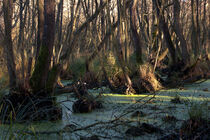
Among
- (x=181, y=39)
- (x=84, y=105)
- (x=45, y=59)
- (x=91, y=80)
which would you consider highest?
(x=181, y=39)

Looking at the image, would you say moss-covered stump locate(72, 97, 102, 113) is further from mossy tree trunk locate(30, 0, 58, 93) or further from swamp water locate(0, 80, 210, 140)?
mossy tree trunk locate(30, 0, 58, 93)

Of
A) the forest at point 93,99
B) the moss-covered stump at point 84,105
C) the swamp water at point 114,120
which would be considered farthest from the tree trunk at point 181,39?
the moss-covered stump at point 84,105

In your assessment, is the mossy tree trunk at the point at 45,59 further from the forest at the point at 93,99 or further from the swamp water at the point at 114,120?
the swamp water at the point at 114,120

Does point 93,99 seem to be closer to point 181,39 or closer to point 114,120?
point 114,120

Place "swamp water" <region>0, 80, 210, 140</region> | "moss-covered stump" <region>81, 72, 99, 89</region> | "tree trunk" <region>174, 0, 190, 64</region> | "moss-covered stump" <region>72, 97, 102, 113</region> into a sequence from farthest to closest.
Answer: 1. "tree trunk" <region>174, 0, 190, 64</region>
2. "moss-covered stump" <region>81, 72, 99, 89</region>
3. "moss-covered stump" <region>72, 97, 102, 113</region>
4. "swamp water" <region>0, 80, 210, 140</region>

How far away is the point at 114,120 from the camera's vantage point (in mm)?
1626

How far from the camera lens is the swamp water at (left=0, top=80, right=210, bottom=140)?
1661 mm

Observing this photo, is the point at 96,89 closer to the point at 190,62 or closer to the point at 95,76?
the point at 95,76

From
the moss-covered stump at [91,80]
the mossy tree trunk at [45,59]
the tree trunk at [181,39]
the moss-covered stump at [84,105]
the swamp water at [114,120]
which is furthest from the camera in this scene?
the tree trunk at [181,39]

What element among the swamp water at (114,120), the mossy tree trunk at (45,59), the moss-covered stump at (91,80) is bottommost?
the swamp water at (114,120)

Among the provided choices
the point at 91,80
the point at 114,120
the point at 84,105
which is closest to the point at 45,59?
the point at 84,105

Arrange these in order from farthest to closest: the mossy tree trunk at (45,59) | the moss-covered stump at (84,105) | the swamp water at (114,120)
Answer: the moss-covered stump at (84,105) < the mossy tree trunk at (45,59) < the swamp water at (114,120)

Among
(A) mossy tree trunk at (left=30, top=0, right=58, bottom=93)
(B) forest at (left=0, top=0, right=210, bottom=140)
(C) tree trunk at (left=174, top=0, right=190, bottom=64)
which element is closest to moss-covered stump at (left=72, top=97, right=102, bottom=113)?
(B) forest at (left=0, top=0, right=210, bottom=140)

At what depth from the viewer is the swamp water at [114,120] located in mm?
1661
